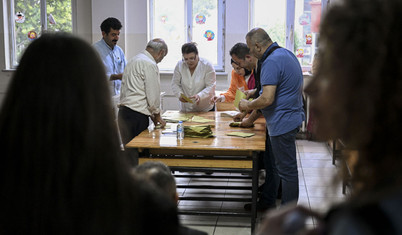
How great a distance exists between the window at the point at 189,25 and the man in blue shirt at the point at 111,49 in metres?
1.99

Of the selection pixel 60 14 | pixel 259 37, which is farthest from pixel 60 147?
pixel 60 14

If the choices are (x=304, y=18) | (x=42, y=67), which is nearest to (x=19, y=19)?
(x=304, y=18)

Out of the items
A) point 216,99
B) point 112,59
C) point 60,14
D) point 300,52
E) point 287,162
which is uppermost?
point 60,14

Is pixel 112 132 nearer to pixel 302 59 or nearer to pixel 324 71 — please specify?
pixel 324 71

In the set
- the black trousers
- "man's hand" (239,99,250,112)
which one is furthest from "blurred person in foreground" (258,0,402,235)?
the black trousers

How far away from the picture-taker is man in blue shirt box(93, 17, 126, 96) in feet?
21.6

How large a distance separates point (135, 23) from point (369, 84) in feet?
26.4

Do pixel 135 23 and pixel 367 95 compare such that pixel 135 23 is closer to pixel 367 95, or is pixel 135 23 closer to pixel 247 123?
pixel 247 123

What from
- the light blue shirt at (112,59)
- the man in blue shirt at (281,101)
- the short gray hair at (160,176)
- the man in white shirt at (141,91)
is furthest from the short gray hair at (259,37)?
the light blue shirt at (112,59)

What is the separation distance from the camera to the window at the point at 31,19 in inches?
349

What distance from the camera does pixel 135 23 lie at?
858 cm

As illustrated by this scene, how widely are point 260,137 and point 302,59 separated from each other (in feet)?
14.8

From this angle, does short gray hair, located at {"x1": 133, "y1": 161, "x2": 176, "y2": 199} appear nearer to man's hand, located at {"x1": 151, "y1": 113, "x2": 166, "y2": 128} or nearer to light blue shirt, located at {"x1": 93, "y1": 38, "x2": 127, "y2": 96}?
man's hand, located at {"x1": 151, "y1": 113, "x2": 166, "y2": 128}

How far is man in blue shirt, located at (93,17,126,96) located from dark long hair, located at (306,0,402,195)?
5.74 m
